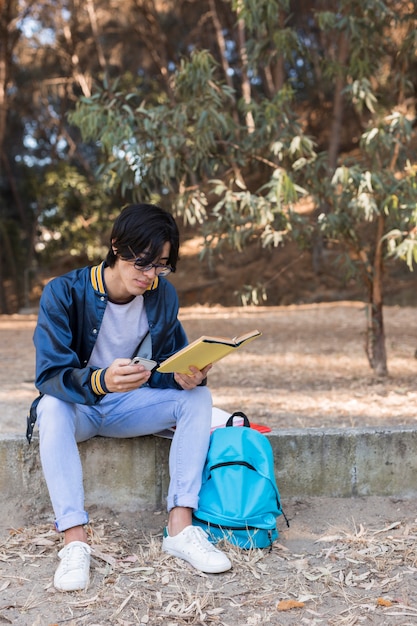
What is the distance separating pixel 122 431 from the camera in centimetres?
329

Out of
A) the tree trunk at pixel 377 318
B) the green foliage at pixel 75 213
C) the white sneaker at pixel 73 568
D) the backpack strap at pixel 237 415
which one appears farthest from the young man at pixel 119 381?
the green foliage at pixel 75 213

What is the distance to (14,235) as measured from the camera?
18.8m

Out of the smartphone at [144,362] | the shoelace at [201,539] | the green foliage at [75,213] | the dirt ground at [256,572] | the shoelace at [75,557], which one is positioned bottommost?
the dirt ground at [256,572]

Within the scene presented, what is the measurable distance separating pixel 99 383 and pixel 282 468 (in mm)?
1131

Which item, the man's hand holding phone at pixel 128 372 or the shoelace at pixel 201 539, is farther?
the shoelace at pixel 201 539

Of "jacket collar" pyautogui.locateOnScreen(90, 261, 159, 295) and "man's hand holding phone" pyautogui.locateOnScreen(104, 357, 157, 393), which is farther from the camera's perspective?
"jacket collar" pyautogui.locateOnScreen(90, 261, 159, 295)

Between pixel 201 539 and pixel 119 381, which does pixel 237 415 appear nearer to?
pixel 201 539

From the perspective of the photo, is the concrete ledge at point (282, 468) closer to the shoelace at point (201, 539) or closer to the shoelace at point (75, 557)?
the shoelace at point (201, 539)

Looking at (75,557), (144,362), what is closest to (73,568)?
(75,557)

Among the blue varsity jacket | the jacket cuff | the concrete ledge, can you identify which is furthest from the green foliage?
the jacket cuff

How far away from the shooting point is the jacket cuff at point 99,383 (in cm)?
287

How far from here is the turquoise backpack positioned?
3057mm

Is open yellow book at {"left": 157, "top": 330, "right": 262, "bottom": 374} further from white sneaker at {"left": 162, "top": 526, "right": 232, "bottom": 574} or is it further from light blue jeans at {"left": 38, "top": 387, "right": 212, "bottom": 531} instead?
white sneaker at {"left": 162, "top": 526, "right": 232, "bottom": 574}

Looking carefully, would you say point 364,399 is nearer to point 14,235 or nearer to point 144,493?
point 144,493
